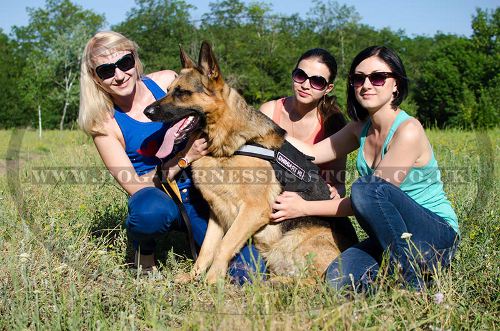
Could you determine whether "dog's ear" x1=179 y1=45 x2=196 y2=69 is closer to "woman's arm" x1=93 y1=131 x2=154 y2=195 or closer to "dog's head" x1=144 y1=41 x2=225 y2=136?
"dog's head" x1=144 y1=41 x2=225 y2=136

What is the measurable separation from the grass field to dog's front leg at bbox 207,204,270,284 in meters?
0.16

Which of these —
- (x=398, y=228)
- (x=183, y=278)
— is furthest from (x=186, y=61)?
(x=398, y=228)

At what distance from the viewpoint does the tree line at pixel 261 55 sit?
2767 cm

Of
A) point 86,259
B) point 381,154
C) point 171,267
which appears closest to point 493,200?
point 381,154

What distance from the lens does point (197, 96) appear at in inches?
139

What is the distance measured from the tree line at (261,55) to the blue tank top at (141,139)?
69.0 feet

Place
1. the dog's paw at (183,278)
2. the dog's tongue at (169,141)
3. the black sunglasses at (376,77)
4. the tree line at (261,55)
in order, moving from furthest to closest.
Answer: the tree line at (261,55) < the dog's tongue at (169,141) < the dog's paw at (183,278) < the black sunglasses at (376,77)

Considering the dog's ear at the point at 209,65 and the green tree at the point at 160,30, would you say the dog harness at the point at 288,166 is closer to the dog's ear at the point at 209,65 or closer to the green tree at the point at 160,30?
the dog's ear at the point at 209,65

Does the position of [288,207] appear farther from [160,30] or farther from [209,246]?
[160,30]

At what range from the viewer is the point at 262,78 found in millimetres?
29438

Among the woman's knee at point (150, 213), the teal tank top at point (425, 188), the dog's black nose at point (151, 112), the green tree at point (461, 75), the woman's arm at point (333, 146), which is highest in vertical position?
the green tree at point (461, 75)

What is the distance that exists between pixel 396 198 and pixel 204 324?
155 centimetres

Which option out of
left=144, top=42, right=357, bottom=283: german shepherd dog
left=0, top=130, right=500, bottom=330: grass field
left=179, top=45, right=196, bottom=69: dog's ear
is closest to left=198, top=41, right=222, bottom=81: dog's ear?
left=144, top=42, right=357, bottom=283: german shepherd dog

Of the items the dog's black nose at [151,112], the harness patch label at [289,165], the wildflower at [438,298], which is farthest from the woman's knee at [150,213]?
the wildflower at [438,298]
